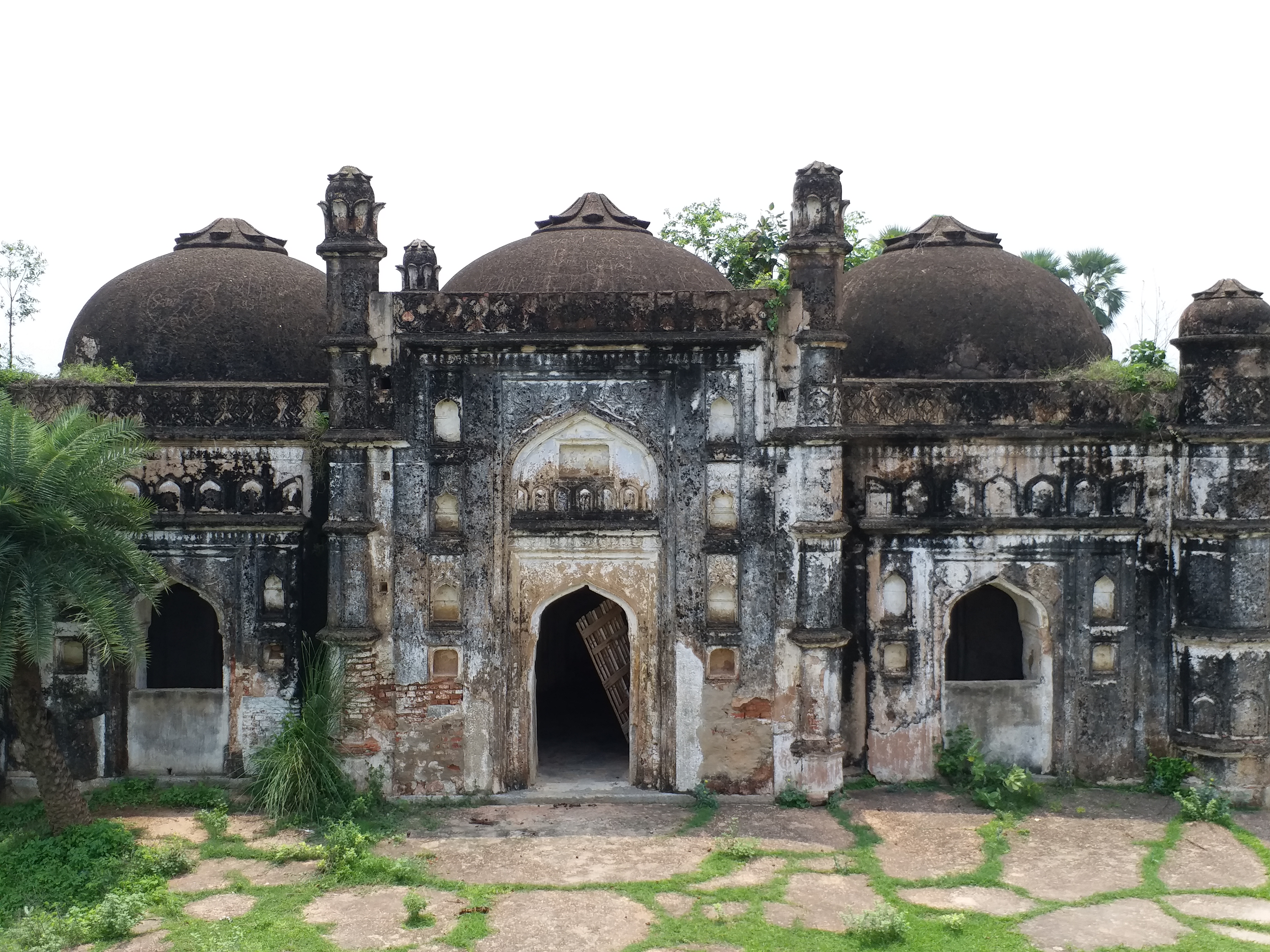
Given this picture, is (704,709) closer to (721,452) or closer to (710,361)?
(721,452)

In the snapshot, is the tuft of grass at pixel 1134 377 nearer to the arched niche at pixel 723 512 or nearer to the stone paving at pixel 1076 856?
the arched niche at pixel 723 512

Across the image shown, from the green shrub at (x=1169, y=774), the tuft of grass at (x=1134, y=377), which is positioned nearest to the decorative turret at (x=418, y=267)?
the tuft of grass at (x=1134, y=377)

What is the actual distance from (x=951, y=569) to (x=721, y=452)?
2.32 metres

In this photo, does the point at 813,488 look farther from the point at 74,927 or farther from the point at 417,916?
the point at 74,927

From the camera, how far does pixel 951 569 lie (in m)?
9.48

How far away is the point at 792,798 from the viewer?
897 centimetres

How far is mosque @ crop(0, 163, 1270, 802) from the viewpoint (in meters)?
9.05

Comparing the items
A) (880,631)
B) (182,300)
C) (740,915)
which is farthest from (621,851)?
(182,300)

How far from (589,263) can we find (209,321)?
3831 mm

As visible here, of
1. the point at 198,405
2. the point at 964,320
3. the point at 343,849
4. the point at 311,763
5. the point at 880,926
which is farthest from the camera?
the point at 964,320

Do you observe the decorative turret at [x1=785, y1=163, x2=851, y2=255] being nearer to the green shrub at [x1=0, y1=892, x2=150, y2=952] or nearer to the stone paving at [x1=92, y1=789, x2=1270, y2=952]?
the stone paving at [x1=92, y1=789, x2=1270, y2=952]

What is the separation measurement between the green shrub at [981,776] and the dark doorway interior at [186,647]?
6.62m

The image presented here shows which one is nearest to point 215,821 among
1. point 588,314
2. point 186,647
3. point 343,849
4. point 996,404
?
point 343,849

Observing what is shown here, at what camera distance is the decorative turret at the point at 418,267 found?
41.4 feet
